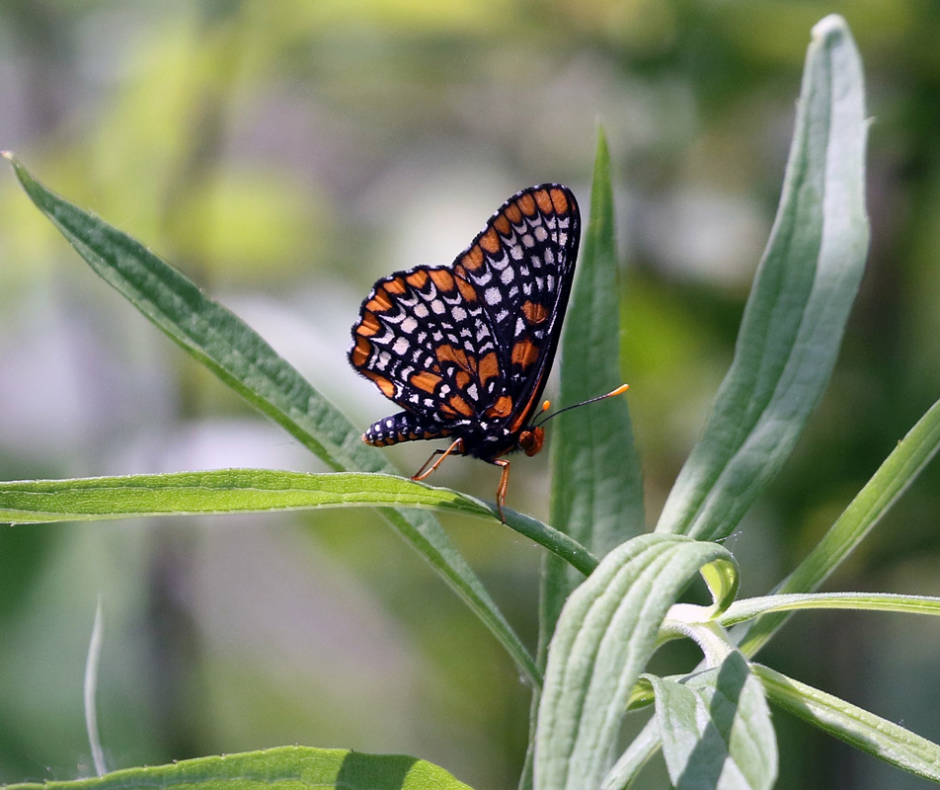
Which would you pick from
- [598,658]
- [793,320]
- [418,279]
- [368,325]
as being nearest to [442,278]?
[418,279]

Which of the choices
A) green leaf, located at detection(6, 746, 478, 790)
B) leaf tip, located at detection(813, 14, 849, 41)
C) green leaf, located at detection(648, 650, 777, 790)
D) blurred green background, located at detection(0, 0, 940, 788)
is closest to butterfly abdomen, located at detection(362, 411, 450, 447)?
green leaf, located at detection(6, 746, 478, 790)

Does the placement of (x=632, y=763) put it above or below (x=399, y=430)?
below

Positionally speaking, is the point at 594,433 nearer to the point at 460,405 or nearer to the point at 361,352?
the point at 460,405

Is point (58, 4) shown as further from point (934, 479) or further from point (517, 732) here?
point (934, 479)

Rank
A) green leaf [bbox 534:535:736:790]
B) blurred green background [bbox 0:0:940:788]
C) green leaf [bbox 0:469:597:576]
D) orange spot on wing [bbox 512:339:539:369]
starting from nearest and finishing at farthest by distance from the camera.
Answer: green leaf [bbox 534:535:736:790] → green leaf [bbox 0:469:597:576] → orange spot on wing [bbox 512:339:539:369] → blurred green background [bbox 0:0:940:788]

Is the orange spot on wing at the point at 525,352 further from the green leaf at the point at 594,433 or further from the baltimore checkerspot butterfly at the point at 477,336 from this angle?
the green leaf at the point at 594,433

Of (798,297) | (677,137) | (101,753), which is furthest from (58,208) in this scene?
(677,137)

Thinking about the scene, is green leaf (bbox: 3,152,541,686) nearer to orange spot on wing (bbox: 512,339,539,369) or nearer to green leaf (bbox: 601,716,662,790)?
green leaf (bbox: 601,716,662,790)
